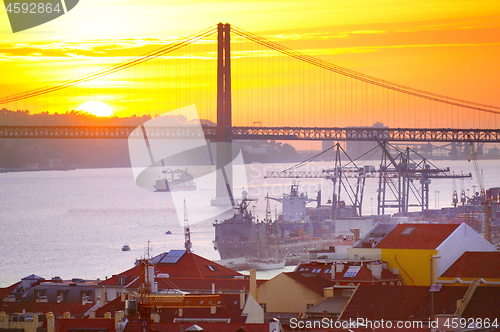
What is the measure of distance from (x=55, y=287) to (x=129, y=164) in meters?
131

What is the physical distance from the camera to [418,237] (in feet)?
64.3

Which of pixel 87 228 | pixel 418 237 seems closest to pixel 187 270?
pixel 418 237

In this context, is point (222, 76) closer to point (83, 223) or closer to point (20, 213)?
point (83, 223)

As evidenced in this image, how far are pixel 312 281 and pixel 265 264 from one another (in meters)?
23.8

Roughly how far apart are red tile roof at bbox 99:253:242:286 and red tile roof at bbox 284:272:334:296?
354 centimetres

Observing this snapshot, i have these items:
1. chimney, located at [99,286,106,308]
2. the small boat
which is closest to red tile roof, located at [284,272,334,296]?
chimney, located at [99,286,106,308]

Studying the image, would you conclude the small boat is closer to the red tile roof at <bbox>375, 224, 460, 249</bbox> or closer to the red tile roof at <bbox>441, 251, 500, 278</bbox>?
the red tile roof at <bbox>375, 224, 460, 249</bbox>

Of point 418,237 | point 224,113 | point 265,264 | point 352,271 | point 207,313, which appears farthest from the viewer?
point 224,113

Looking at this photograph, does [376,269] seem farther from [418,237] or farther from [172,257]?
[172,257]

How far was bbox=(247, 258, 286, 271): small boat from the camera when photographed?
138 feet

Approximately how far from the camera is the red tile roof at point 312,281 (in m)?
17.8

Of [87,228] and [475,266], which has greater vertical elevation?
[475,266]

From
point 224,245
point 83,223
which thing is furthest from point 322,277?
point 83,223

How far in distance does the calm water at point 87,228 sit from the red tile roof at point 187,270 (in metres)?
14.6
